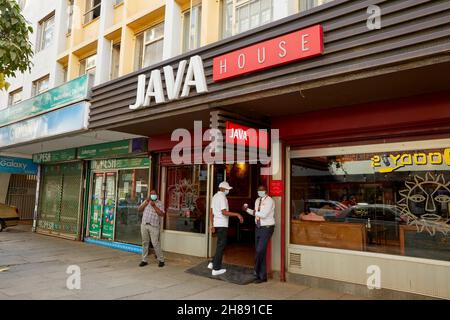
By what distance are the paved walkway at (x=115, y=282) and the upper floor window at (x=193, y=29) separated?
5.22 metres

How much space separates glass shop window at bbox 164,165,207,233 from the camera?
29.0 ft

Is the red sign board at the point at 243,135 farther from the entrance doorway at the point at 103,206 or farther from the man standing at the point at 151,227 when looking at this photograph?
the entrance doorway at the point at 103,206

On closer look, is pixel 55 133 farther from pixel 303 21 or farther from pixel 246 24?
pixel 303 21

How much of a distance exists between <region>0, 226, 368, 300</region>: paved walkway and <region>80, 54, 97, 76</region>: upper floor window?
595 cm

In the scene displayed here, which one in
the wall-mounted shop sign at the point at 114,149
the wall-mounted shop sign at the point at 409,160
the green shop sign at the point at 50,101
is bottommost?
the wall-mounted shop sign at the point at 409,160

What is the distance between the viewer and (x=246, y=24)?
290 inches

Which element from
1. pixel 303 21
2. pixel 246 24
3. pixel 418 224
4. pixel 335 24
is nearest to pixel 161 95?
pixel 246 24

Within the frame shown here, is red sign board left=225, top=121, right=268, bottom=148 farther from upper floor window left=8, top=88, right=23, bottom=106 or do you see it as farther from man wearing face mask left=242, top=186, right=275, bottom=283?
A: upper floor window left=8, top=88, right=23, bottom=106

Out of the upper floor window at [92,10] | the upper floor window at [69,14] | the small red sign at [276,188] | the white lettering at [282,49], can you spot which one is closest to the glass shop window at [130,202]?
the small red sign at [276,188]

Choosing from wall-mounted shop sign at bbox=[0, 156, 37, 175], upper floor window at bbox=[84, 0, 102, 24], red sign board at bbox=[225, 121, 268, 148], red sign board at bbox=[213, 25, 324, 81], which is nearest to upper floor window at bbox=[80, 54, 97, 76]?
upper floor window at bbox=[84, 0, 102, 24]

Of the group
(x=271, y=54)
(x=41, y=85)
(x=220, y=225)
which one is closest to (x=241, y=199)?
(x=220, y=225)

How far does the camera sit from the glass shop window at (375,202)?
5.46m

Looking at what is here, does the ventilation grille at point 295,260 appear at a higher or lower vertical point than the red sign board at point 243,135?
lower

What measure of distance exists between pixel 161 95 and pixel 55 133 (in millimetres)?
4781
